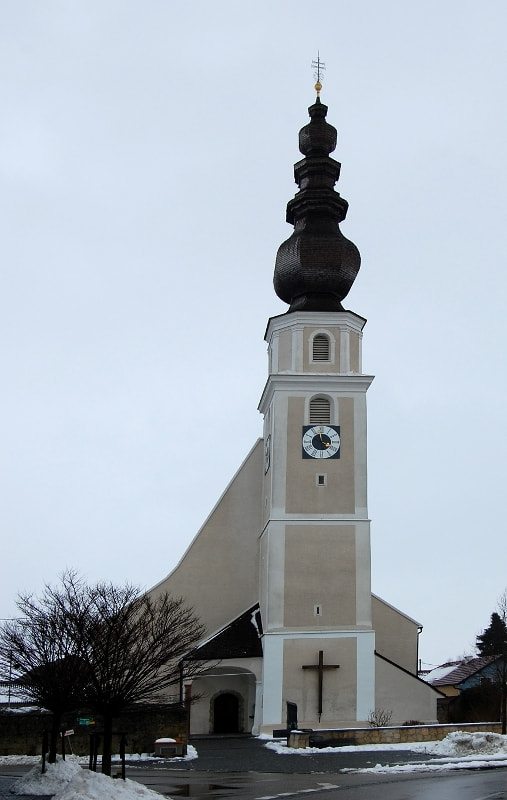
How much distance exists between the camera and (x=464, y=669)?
4938 centimetres

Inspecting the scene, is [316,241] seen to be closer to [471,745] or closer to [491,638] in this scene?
[471,745]

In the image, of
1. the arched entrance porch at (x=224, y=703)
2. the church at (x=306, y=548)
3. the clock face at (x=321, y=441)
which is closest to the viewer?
the church at (x=306, y=548)

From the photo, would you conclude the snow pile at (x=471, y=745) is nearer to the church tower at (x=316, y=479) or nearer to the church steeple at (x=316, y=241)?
the church tower at (x=316, y=479)

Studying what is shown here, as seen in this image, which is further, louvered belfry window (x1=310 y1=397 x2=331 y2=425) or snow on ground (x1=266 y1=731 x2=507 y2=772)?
louvered belfry window (x1=310 y1=397 x2=331 y2=425)

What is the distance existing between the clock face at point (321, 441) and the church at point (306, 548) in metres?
0.04

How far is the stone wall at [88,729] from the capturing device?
23234 mm

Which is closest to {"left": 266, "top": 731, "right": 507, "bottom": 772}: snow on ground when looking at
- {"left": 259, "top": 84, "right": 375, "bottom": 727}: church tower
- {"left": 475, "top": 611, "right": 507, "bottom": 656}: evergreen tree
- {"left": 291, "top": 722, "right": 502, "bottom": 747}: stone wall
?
{"left": 291, "top": 722, "right": 502, "bottom": 747}: stone wall

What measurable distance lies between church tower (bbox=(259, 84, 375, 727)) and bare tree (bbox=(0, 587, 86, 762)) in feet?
37.5

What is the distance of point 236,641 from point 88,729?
8.26 metres

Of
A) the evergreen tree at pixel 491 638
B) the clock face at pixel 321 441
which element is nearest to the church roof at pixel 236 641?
the clock face at pixel 321 441

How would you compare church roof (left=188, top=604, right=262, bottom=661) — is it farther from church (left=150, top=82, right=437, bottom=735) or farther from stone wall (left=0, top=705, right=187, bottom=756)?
stone wall (left=0, top=705, right=187, bottom=756)

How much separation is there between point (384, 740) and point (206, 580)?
37.1 ft

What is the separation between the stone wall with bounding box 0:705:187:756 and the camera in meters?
23.2

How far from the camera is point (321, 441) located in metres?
32.9
